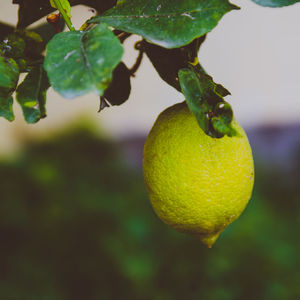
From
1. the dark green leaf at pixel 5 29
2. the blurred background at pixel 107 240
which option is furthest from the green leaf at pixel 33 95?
the blurred background at pixel 107 240

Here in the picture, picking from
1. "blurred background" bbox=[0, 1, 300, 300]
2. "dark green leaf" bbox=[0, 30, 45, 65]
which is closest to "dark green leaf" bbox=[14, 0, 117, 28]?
"dark green leaf" bbox=[0, 30, 45, 65]

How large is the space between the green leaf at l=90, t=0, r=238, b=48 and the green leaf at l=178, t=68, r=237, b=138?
7 centimetres

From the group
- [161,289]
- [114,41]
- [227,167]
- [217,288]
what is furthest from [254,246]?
[114,41]

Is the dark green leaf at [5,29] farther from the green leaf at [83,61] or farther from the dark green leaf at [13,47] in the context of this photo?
the green leaf at [83,61]

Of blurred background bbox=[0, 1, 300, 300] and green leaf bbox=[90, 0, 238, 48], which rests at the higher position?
green leaf bbox=[90, 0, 238, 48]

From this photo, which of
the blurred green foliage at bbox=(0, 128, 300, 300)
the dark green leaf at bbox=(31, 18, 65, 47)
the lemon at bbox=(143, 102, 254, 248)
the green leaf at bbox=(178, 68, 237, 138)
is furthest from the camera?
the blurred green foliage at bbox=(0, 128, 300, 300)

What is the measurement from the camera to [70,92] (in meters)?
0.42

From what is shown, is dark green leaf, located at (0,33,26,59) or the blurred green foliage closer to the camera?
dark green leaf, located at (0,33,26,59)

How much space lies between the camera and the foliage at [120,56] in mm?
442

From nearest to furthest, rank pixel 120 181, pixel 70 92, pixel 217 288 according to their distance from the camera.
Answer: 1. pixel 70 92
2. pixel 217 288
3. pixel 120 181

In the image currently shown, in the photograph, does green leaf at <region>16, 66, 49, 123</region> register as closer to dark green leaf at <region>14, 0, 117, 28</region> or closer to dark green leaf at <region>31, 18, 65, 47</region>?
dark green leaf at <region>14, 0, 117, 28</region>

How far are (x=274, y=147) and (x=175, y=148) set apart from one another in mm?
2824

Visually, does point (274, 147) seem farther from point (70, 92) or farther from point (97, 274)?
point (70, 92)

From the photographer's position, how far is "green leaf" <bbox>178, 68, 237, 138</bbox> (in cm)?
53
